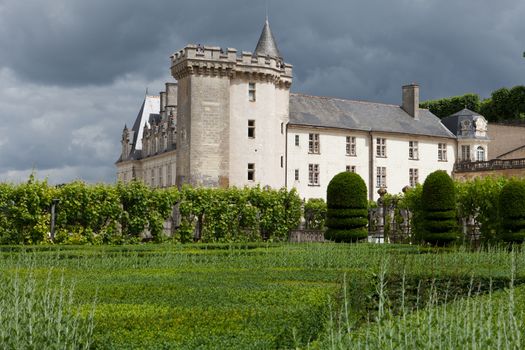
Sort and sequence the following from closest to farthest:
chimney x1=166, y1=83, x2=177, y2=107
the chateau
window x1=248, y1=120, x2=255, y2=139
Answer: the chateau, window x1=248, y1=120, x2=255, y2=139, chimney x1=166, y1=83, x2=177, y2=107

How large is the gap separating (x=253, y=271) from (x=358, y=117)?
3651 cm

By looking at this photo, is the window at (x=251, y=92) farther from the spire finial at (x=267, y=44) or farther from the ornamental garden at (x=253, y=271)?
the ornamental garden at (x=253, y=271)

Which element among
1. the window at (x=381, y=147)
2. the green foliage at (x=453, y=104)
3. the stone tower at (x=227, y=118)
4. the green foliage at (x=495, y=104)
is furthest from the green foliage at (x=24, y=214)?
the green foliage at (x=453, y=104)

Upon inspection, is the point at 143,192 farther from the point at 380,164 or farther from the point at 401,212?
the point at 380,164

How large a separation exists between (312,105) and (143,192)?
2054cm

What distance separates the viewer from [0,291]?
730cm

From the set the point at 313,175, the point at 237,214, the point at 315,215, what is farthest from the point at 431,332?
the point at 313,175

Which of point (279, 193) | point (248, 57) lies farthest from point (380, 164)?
point (279, 193)

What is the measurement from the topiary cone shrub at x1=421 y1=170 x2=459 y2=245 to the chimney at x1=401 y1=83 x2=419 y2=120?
2693 centimetres

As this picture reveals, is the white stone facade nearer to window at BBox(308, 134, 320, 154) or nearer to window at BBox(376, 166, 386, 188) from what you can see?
window at BBox(376, 166, 386, 188)

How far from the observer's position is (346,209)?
1053 inches

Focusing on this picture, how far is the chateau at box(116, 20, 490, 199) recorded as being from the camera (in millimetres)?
38969

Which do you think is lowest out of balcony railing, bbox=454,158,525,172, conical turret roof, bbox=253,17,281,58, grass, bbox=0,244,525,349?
grass, bbox=0,244,525,349

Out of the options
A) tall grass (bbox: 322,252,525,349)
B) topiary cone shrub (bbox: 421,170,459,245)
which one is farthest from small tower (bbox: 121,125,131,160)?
tall grass (bbox: 322,252,525,349)
